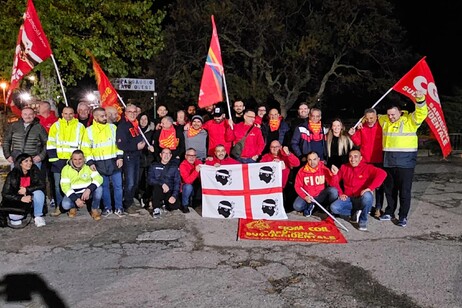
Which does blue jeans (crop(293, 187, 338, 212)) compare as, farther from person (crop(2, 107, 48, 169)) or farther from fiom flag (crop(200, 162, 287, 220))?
person (crop(2, 107, 48, 169))

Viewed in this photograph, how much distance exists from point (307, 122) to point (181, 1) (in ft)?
56.9

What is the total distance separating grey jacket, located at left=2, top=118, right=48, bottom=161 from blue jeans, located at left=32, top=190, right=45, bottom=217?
2.67ft

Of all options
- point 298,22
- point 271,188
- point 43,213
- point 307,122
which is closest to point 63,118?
point 43,213

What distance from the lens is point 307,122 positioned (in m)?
7.62

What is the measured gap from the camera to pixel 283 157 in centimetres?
756

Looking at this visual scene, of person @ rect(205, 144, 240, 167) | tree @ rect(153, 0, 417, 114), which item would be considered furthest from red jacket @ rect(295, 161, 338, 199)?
tree @ rect(153, 0, 417, 114)

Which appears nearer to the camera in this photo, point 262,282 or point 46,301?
point 46,301

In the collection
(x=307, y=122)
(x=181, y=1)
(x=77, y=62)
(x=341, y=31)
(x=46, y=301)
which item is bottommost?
(x=46, y=301)

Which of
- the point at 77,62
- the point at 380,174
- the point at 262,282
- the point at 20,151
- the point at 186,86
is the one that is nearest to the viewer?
the point at 262,282

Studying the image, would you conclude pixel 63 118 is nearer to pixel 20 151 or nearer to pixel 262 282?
pixel 20 151

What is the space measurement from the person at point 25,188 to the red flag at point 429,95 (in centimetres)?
586

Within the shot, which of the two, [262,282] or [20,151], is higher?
[20,151]

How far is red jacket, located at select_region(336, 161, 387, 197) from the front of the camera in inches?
272

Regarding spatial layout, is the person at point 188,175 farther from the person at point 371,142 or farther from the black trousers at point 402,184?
the black trousers at point 402,184
